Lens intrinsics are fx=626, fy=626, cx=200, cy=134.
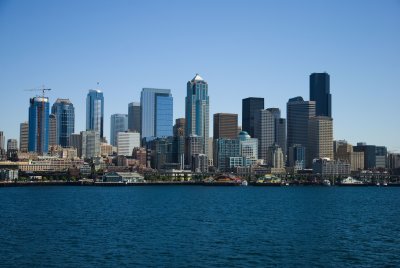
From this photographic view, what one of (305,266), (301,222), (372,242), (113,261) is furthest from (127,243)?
(301,222)

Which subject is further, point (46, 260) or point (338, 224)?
point (338, 224)

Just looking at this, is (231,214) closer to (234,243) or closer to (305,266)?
(234,243)

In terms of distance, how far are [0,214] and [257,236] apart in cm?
Answer: 3770

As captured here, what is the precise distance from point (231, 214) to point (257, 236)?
25.6 meters

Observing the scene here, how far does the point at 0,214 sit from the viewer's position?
79938 mm

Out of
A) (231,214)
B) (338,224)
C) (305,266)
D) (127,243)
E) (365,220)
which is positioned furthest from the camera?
(231,214)

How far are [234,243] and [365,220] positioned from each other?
1137 inches

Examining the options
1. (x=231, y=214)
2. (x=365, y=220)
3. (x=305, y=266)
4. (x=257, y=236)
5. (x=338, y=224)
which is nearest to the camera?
(x=305, y=266)

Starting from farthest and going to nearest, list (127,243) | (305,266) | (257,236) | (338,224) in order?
(338,224), (257,236), (127,243), (305,266)

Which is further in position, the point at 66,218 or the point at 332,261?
the point at 66,218

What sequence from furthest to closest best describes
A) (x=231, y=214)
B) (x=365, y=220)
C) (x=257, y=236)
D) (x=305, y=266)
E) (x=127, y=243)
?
1. (x=231, y=214)
2. (x=365, y=220)
3. (x=257, y=236)
4. (x=127, y=243)
5. (x=305, y=266)

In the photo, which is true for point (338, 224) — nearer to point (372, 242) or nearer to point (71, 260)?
point (372, 242)

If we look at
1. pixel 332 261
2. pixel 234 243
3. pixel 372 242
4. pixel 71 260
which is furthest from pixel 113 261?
pixel 372 242

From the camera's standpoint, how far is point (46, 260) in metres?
44.7
